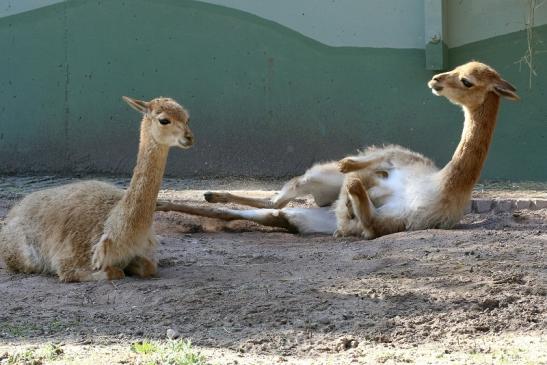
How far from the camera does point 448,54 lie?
404 inches

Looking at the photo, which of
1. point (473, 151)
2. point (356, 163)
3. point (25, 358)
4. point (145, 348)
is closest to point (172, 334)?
point (145, 348)

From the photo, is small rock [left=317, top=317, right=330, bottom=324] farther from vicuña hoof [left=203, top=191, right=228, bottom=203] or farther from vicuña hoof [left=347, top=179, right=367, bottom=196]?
vicuña hoof [left=203, top=191, right=228, bottom=203]

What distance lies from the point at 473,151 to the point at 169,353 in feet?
12.8

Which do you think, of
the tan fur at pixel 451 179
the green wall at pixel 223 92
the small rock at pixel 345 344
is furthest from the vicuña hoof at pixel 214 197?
the small rock at pixel 345 344

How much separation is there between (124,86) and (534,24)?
14.9 ft

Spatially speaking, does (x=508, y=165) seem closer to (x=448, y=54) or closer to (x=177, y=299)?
(x=448, y=54)

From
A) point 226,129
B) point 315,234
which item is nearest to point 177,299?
point 315,234

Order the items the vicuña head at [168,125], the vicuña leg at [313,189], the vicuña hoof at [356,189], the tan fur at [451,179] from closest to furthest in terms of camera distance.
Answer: the vicuña head at [168,125] → the tan fur at [451,179] → the vicuña hoof at [356,189] → the vicuña leg at [313,189]

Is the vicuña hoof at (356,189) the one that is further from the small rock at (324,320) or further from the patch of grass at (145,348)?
the patch of grass at (145,348)

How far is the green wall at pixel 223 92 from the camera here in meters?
10.4

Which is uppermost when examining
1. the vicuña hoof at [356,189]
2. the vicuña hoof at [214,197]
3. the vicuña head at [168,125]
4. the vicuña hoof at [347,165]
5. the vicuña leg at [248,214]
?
the vicuña head at [168,125]

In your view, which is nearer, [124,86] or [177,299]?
[177,299]

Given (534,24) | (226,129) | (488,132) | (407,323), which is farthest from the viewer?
(226,129)

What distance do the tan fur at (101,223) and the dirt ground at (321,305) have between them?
0.50 ft
